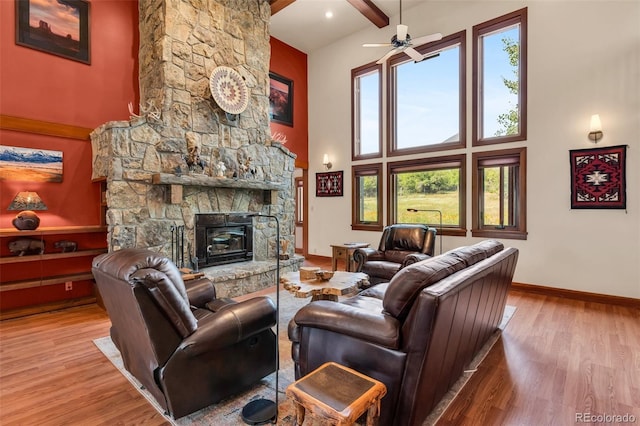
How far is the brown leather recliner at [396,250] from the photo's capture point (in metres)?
4.54

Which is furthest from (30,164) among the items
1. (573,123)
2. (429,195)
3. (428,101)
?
(573,123)

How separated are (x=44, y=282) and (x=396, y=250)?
466cm

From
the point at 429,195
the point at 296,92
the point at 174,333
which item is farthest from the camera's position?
the point at 296,92

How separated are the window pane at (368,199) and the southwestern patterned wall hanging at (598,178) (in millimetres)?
3275

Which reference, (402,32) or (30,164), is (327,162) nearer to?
(402,32)

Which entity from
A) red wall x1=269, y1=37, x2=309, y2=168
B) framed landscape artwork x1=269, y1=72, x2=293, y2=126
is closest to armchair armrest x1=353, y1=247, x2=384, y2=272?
red wall x1=269, y1=37, x2=309, y2=168

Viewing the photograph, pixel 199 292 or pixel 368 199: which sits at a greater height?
pixel 368 199

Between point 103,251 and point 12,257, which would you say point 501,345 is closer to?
point 103,251

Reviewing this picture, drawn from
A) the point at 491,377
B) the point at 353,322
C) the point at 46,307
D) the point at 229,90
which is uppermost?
the point at 229,90

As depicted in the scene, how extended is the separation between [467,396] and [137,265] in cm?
224

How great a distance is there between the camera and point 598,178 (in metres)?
4.31

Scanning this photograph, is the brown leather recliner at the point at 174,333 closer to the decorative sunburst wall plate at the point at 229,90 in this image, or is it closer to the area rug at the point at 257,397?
the area rug at the point at 257,397

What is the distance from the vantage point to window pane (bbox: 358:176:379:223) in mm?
6738

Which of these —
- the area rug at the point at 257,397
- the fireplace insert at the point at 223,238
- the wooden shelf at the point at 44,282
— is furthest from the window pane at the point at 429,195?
the wooden shelf at the point at 44,282
